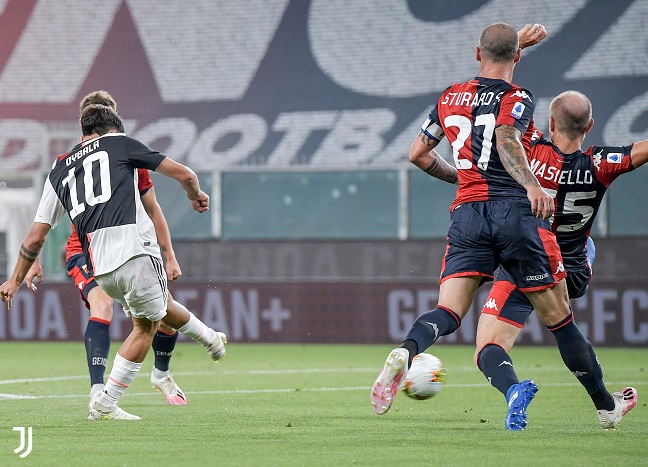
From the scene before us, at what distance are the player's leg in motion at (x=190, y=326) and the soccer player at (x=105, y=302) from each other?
41 millimetres

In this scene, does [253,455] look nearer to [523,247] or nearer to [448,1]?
[523,247]

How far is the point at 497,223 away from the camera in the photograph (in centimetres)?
604

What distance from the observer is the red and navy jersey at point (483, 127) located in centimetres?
609

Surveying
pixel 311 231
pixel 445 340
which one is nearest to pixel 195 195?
pixel 445 340

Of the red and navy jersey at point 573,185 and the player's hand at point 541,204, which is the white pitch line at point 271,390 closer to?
the red and navy jersey at point 573,185

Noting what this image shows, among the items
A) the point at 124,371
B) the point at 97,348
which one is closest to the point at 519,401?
the point at 124,371

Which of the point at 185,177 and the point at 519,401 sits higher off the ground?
the point at 185,177

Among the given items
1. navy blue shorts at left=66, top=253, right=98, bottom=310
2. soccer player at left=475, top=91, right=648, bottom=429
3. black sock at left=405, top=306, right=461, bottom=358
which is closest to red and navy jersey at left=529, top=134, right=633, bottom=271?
soccer player at left=475, top=91, right=648, bottom=429

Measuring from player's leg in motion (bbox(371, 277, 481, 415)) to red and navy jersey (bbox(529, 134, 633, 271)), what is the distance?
28.6 inches

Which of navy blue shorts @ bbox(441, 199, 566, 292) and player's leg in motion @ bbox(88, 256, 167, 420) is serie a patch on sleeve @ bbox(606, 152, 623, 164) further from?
player's leg in motion @ bbox(88, 256, 167, 420)

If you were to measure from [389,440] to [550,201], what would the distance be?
1.36 m

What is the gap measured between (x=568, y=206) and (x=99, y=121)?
2610 mm

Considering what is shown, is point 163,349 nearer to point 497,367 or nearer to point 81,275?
point 81,275

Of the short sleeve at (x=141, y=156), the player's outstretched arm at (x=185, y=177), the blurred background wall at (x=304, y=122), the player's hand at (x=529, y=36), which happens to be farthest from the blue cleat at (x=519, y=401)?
the blurred background wall at (x=304, y=122)
